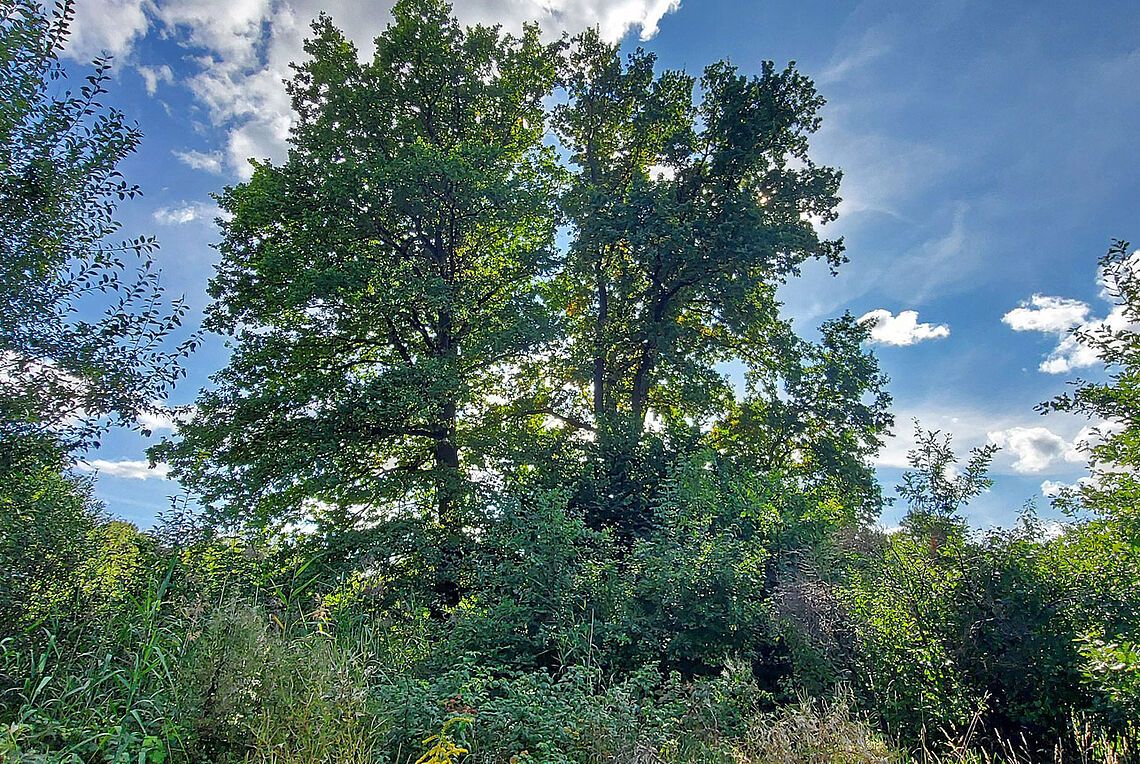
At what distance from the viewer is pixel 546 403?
14141mm

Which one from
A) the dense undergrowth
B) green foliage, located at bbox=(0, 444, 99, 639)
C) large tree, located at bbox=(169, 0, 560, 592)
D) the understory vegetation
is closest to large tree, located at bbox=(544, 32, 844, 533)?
the understory vegetation

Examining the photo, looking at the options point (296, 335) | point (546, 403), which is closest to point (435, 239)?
point (296, 335)

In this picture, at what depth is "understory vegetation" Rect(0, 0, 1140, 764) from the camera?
4.31 metres

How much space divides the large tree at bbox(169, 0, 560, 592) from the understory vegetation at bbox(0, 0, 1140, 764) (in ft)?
0.23

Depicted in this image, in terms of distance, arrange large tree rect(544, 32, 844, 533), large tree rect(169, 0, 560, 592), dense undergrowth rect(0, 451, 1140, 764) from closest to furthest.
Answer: dense undergrowth rect(0, 451, 1140, 764)
large tree rect(169, 0, 560, 592)
large tree rect(544, 32, 844, 533)

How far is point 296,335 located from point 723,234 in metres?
8.54

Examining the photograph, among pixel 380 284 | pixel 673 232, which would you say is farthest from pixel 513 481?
pixel 673 232

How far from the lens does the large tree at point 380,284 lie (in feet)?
35.4

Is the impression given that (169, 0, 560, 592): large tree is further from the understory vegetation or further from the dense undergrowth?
the dense undergrowth

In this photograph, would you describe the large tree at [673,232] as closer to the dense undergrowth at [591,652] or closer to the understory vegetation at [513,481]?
the understory vegetation at [513,481]

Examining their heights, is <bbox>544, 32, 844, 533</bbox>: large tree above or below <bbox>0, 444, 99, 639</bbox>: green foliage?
above

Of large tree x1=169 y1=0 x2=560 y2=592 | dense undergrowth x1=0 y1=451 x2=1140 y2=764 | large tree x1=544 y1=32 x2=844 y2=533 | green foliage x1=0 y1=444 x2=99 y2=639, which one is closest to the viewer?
dense undergrowth x1=0 y1=451 x2=1140 y2=764

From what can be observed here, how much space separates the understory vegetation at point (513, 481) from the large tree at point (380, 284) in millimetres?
71

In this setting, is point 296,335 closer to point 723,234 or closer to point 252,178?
point 252,178
